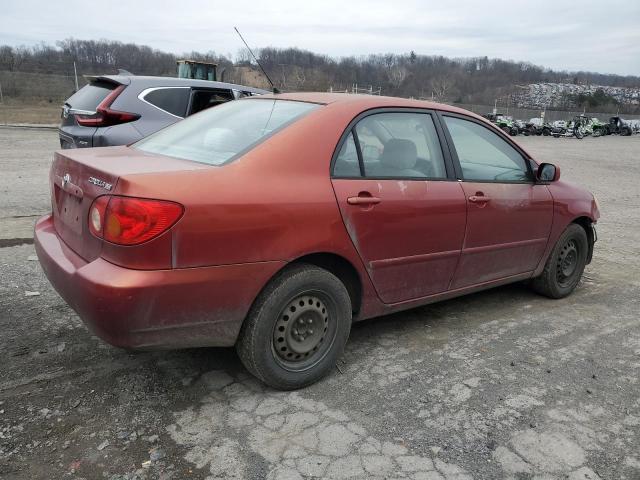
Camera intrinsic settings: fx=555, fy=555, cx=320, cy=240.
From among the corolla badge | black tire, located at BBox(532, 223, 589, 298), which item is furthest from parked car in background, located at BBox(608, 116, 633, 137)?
the corolla badge

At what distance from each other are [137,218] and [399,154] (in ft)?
5.54

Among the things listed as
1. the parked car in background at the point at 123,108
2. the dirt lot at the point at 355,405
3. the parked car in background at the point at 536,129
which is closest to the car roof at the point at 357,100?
the dirt lot at the point at 355,405

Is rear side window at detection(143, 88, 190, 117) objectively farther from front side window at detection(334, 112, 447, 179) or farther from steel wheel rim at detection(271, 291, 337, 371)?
steel wheel rim at detection(271, 291, 337, 371)

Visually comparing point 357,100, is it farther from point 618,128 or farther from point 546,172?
point 618,128

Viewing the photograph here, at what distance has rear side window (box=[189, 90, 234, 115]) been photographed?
6.89 m

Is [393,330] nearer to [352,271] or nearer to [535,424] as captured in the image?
[352,271]

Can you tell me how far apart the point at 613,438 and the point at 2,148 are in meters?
14.9

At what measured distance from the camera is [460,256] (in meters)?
3.69

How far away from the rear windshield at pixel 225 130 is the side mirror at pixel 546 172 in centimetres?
199

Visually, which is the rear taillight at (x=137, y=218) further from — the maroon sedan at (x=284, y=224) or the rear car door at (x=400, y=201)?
the rear car door at (x=400, y=201)

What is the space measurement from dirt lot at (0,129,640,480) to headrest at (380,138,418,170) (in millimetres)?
1182

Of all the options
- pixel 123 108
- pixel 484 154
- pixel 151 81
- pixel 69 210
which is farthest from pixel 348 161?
pixel 151 81

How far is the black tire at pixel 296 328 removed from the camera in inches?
110

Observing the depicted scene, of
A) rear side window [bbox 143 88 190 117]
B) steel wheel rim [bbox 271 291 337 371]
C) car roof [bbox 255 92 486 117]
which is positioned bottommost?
steel wheel rim [bbox 271 291 337 371]
